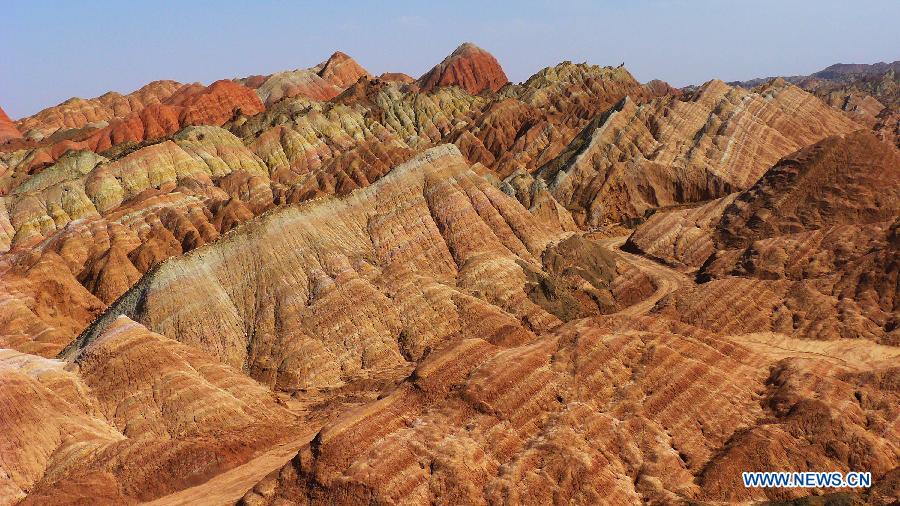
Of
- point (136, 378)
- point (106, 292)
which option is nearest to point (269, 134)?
point (106, 292)

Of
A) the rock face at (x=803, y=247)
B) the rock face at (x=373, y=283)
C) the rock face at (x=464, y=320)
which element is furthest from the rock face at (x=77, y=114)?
the rock face at (x=803, y=247)

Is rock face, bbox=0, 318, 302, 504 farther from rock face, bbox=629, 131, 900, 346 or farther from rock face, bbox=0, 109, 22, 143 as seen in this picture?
rock face, bbox=0, 109, 22, 143

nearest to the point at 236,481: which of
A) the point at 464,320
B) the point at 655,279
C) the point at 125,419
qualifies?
the point at 125,419

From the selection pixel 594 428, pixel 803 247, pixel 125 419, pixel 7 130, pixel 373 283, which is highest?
pixel 7 130

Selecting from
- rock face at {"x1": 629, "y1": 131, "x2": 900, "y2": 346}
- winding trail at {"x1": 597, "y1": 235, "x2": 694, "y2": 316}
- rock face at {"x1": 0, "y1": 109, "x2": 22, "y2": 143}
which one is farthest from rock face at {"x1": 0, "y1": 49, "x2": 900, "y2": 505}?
rock face at {"x1": 0, "y1": 109, "x2": 22, "y2": 143}

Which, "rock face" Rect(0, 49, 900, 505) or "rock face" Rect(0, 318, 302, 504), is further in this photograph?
"rock face" Rect(0, 318, 302, 504)

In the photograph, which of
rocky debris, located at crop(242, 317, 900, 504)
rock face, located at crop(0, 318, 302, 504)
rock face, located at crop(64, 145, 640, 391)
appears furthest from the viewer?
rock face, located at crop(64, 145, 640, 391)

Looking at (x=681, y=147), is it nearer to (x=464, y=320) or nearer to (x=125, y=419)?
(x=464, y=320)
